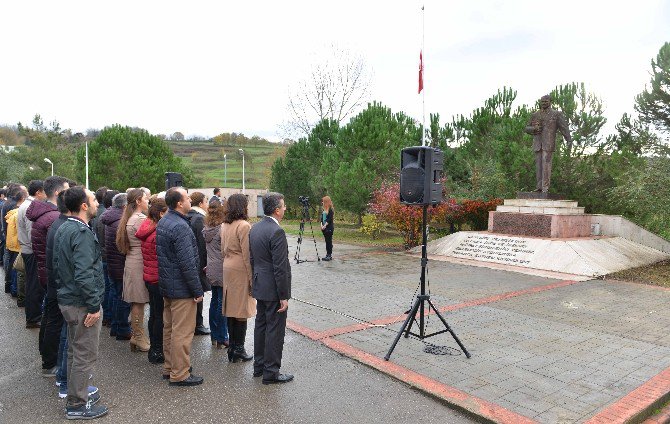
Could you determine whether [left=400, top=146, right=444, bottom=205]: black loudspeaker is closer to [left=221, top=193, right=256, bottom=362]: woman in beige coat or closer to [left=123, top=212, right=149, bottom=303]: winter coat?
[left=221, top=193, right=256, bottom=362]: woman in beige coat

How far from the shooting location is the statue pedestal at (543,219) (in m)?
13.1

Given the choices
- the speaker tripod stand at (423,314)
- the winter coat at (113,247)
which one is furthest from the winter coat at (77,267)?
the speaker tripod stand at (423,314)

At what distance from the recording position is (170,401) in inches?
165

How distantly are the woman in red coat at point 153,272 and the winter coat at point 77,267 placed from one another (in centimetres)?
103

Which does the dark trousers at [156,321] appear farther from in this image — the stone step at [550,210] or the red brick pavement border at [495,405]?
the stone step at [550,210]

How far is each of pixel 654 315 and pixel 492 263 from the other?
5.17 metres

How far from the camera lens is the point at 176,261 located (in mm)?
4465

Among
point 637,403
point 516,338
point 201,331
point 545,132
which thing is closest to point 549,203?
point 545,132

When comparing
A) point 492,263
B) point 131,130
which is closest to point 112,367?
point 492,263

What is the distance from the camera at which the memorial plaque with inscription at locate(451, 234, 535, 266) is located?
12368 millimetres

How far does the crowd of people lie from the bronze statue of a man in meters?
11.2

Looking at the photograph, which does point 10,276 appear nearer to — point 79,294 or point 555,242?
point 79,294

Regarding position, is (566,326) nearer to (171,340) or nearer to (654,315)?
(654,315)

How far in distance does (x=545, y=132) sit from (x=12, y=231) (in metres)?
13.2
